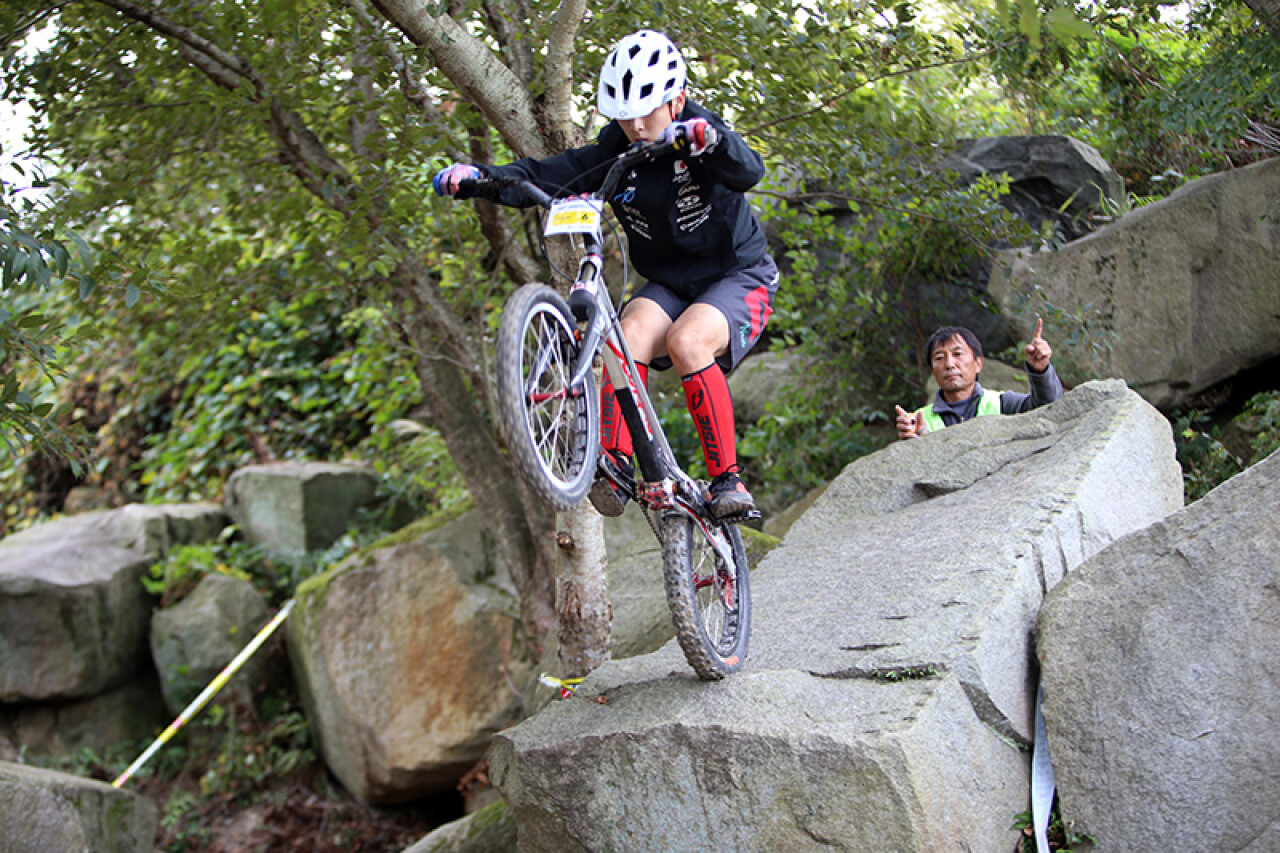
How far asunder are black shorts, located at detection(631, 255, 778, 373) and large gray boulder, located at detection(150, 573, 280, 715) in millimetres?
5717

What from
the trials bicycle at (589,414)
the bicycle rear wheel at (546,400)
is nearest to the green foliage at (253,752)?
the trials bicycle at (589,414)

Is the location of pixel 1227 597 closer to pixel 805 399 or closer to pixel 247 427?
pixel 805 399

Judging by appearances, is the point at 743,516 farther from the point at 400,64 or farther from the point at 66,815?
the point at 66,815

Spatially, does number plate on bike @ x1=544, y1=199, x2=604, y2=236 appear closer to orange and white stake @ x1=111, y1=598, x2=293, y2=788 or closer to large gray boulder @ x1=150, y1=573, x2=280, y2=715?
orange and white stake @ x1=111, y1=598, x2=293, y2=788

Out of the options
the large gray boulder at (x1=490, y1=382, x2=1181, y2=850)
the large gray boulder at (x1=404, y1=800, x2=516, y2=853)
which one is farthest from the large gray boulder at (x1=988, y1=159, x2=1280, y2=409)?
the large gray boulder at (x1=404, y1=800, x2=516, y2=853)

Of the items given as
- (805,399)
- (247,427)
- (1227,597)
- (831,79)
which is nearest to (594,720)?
(1227,597)

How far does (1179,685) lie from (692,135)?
206cm

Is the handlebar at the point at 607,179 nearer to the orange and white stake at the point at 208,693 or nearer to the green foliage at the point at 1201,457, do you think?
the green foliage at the point at 1201,457

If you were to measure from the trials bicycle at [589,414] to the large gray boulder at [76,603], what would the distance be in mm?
5994

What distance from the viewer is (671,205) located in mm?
3297

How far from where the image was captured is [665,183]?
3268 mm

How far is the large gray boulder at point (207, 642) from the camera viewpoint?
7855mm

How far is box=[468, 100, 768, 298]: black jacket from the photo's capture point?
3250mm

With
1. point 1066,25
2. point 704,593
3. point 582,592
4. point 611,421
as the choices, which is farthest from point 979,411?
point 1066,25
